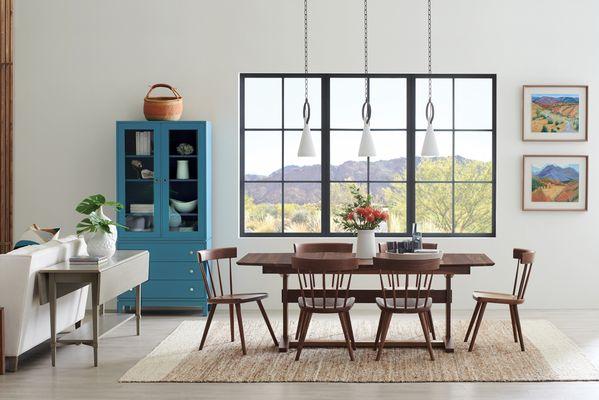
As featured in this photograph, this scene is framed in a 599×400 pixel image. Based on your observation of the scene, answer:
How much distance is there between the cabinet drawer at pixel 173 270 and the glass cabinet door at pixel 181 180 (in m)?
0.29

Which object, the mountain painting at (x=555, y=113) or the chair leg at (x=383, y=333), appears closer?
the chair leg at (x=383, y=333)

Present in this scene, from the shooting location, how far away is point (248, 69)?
323 inches

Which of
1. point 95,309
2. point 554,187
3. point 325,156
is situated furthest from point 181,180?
point 554,187

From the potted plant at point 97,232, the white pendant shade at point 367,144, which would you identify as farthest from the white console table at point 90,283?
the white pendant shade at point 367,144

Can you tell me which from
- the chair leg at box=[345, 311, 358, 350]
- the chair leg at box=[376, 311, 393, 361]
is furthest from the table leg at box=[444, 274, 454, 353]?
the chair leg at box=[345, 311, 358, 350]

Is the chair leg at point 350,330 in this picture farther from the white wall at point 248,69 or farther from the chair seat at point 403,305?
the white wall at point 248,69

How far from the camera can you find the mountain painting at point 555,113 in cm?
808

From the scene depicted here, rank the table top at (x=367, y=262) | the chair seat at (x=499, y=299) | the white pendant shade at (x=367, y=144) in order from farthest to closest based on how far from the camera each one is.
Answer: the white pendant shade at (x=367, y=144) < the chair seat at (x=499, y=299) < the table top at (x=367, y=262)

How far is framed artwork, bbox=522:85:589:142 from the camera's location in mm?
8078

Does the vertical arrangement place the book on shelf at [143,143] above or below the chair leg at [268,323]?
above

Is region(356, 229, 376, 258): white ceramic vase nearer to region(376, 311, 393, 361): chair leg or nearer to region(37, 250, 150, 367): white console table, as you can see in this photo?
region(376, 311, 393, 361): chair leg

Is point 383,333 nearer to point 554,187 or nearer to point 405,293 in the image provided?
point 405,293

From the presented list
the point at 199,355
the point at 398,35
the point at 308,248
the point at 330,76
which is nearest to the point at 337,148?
the point at 330,76

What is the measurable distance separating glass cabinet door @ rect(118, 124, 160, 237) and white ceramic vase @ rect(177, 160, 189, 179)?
200 millimetres
